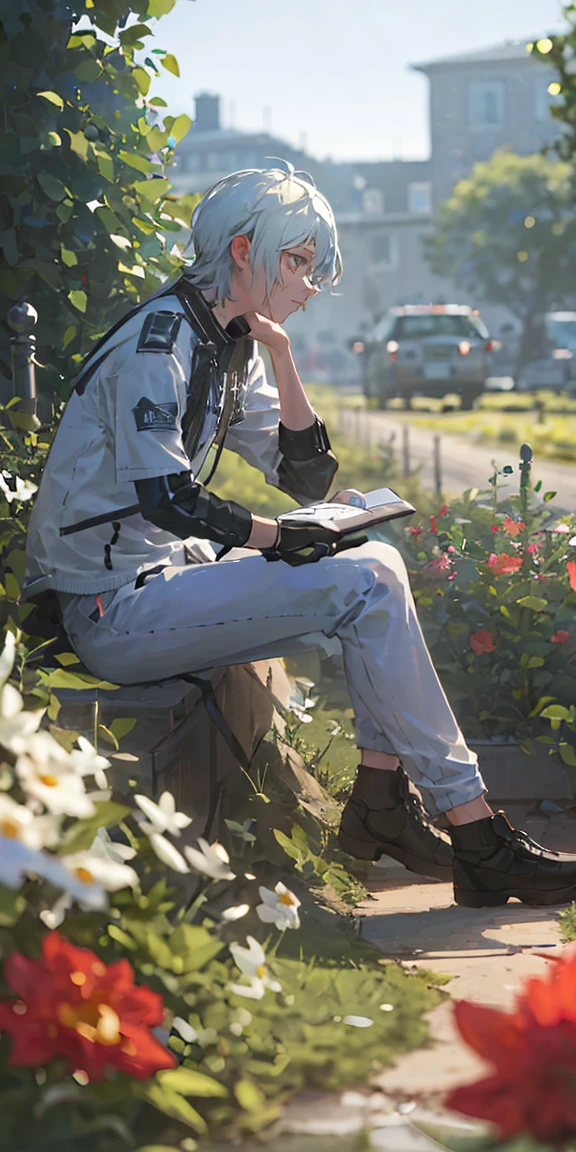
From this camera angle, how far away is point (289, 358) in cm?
332

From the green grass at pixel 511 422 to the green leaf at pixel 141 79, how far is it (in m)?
10.6

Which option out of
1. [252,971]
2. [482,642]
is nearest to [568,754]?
[482,642]

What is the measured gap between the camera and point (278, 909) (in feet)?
8.02

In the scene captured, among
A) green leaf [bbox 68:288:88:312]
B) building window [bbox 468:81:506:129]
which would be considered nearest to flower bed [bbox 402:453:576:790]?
green leaf [bbox 68:288:88:312]

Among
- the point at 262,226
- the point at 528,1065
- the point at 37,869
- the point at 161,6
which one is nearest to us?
the point at 528,1065

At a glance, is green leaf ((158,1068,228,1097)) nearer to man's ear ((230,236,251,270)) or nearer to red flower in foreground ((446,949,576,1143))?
red flower in foreground ((446,949,576,1143))

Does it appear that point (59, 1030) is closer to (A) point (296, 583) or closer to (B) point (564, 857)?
(A) point (296, 583)

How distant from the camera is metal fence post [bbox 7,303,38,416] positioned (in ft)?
12.4

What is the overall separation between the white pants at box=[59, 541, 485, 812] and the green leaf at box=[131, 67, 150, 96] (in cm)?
206

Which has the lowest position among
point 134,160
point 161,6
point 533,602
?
point 533,602

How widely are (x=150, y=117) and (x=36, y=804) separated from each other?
301 centimetres

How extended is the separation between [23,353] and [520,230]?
39.7 meters

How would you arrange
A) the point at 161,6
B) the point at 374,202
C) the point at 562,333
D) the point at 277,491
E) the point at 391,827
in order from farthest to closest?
the point at 374,202 < the point at 562,333 < the point at 277,491 < the point at 161,6 < the point at 391,827

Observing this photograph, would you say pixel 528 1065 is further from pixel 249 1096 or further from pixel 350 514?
pixel 350 514
